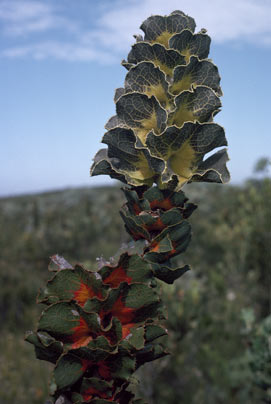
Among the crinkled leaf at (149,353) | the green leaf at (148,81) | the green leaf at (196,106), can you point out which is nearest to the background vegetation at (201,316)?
the crinkled leaf at (149,353)

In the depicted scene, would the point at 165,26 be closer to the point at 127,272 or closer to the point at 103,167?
the point at 103,167

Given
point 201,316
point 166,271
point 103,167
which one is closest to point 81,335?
point 166,271

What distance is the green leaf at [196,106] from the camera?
145cm

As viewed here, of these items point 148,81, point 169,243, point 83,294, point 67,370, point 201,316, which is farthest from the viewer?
Result: point 201,316

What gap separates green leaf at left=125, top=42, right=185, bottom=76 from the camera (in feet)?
4.94

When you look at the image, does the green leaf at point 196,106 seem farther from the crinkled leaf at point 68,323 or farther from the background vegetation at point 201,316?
the background vegetation at point 201,316

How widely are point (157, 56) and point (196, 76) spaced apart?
0.18 metres

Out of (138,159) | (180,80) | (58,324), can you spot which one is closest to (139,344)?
(58,324)

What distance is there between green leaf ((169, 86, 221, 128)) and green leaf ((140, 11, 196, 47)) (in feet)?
1.04

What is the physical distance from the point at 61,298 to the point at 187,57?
111 centimetres

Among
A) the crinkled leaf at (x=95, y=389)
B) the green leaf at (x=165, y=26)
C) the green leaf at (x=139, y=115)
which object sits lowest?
the crinkled leaf at (x=95, y=389)

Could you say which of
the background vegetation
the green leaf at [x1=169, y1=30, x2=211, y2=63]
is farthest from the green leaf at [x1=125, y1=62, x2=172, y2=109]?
the background vegetation

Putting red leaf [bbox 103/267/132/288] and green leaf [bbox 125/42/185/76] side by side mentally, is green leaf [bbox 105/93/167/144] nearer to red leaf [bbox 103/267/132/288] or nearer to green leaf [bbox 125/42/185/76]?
green leaf [bbox 125/42/185/76]

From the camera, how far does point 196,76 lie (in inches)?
59.6
